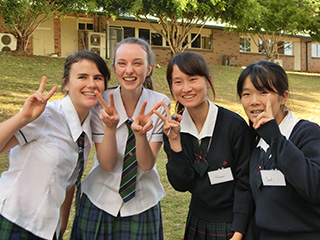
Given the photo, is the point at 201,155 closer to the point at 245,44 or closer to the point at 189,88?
the point at 189,88

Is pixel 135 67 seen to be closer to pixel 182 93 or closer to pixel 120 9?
pixel 182 93

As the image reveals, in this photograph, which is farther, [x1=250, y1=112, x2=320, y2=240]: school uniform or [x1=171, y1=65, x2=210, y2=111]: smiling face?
[x1=171, y1=65, x2=210, y2=111]: smiling face

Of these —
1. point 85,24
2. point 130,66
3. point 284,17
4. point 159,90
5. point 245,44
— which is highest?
point 284,17

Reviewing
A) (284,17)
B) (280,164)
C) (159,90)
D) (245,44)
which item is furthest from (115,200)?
(245,44)

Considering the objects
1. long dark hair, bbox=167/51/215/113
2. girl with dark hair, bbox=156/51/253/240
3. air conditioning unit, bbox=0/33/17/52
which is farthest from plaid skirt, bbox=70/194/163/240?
air conditioning unit, bbox=0/33/17/52

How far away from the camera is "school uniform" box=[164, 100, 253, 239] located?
2.10 m

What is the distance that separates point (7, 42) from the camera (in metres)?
15.6

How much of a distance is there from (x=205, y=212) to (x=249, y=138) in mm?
516

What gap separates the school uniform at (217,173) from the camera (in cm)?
210

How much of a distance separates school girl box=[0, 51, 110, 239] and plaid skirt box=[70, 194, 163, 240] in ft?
0.81

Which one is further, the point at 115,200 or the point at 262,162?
the point at 115,200

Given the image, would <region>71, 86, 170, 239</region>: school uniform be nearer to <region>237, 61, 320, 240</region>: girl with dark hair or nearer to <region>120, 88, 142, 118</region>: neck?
<region>120, 88, 142, 118</region>: neck

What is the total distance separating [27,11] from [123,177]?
13305 millimetres

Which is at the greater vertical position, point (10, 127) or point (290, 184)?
point (10, 127)
